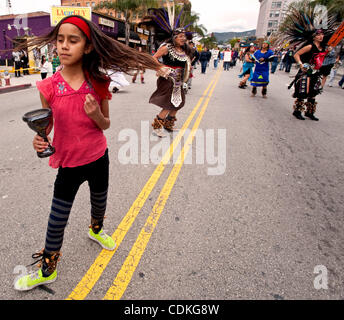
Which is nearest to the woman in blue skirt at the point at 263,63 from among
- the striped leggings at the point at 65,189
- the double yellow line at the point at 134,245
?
the double yellow line at the point at 134,245

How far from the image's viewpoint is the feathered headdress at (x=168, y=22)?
196 inches

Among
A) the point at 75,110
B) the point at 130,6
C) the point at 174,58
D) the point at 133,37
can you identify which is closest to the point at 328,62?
the point at 174,58

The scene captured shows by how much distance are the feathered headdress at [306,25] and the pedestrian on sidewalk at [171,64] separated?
143 inches

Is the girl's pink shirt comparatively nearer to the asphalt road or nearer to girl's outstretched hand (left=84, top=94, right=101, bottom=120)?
girl's outstretched hand (left=84, top=94, right=101, bottom=120)

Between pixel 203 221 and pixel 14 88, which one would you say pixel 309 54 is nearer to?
pixel 203 221

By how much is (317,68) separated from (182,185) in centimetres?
536

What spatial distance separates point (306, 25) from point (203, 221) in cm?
642

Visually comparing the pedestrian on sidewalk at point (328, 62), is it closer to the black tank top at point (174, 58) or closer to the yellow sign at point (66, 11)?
the black tank top at point (174, 58)

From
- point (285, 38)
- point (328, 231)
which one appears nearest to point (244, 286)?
point (328, 231)

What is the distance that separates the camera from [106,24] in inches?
1357

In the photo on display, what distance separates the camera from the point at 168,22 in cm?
504

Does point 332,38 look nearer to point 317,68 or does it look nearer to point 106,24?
point 317,68

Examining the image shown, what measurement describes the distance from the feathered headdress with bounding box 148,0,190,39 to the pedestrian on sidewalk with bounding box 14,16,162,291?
3340 mm

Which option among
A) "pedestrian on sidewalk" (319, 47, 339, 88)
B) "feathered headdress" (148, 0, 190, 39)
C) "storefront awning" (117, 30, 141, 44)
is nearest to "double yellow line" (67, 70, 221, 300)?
"feathered headdress" (148, 0, 190, 39)
